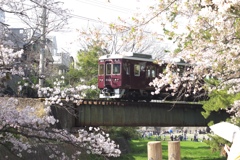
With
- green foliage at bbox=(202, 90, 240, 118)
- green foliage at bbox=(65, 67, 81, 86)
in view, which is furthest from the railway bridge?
green foliage at bbox=(65, 67, 81, 86)

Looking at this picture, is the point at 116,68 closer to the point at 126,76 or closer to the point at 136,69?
the point at 126,76

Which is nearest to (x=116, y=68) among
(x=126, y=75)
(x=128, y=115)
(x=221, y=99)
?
(x=126, y=75)

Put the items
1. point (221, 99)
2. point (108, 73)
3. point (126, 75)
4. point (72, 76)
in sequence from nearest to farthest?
point (221, 99) < point (126, 75) < point (108, 73) < point (72, 76)

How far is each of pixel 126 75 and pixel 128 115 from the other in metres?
2.20

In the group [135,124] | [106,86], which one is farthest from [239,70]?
[106,86]

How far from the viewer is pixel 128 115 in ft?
62.7

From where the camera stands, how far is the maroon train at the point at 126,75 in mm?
20391

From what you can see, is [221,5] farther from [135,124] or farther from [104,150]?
[135,124]

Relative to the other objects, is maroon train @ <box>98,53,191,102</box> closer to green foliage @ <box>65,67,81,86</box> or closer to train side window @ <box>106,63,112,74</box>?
train side window @ <box>106,63,112,74</box>

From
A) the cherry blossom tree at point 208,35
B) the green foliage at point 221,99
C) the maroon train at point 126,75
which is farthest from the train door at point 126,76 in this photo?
the cherry blossom tree at point 208,35

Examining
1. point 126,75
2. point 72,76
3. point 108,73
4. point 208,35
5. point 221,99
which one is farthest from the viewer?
point 72,76

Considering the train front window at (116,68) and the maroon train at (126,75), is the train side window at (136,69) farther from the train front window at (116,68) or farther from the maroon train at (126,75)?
the train front window at (116,68)

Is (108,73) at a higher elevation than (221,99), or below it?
higher

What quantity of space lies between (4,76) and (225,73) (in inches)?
215
